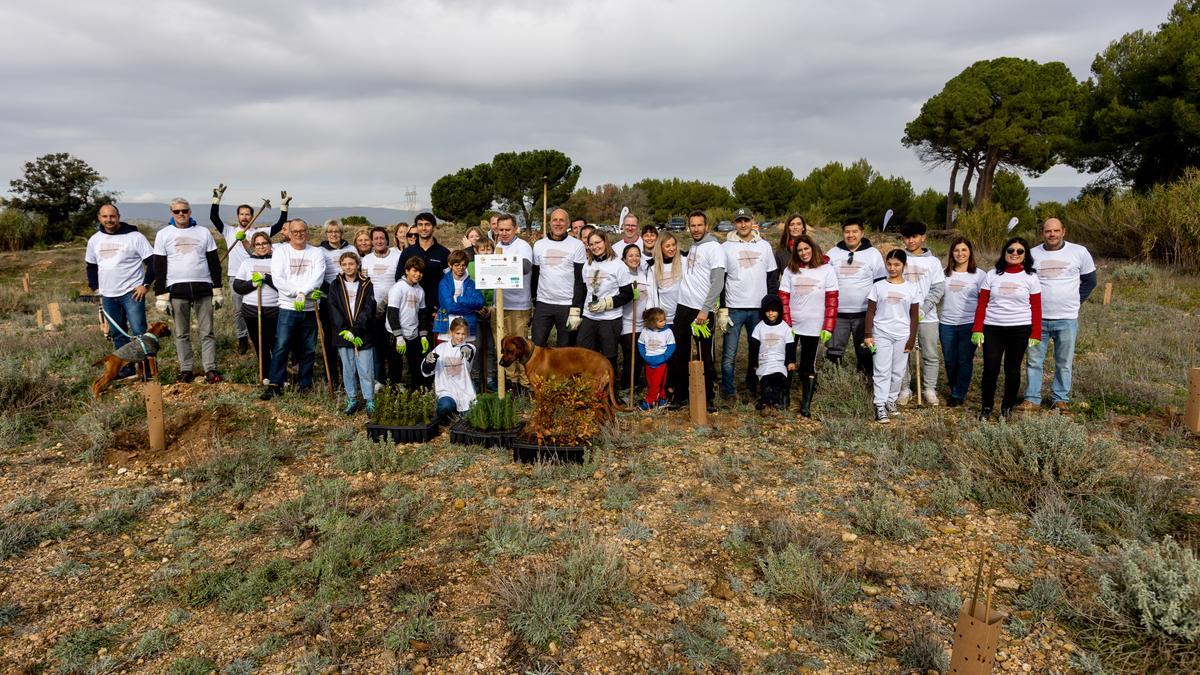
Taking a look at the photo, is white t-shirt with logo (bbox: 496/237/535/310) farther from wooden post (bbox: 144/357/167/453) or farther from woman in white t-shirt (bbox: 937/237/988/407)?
woman in white t-shirt (bbox: 937/237/988/407)

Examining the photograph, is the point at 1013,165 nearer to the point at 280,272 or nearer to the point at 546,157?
the point at 546,157

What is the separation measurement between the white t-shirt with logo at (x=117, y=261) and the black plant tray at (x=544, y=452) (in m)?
4.41

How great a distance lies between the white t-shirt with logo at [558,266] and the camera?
6273 mm

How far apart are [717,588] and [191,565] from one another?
3053 millimetres

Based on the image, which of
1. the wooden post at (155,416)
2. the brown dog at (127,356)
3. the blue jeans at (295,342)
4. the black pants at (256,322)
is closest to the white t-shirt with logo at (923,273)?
the blue jeans at (295,342)

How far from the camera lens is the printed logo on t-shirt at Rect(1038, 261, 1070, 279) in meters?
5.71

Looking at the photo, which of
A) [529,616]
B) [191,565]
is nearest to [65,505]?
[191,565]

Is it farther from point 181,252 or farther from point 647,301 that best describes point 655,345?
point 181,252

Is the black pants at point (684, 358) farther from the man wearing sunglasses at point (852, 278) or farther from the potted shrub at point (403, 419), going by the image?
the potted shrub at point (403, 419)

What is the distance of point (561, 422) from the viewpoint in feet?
16.4

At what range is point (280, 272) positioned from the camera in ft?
21.0

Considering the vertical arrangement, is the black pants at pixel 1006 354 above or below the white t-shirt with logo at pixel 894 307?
below

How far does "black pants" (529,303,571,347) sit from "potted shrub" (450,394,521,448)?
3.40 feet

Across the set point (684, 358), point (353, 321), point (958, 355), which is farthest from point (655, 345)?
point (958, 355)
